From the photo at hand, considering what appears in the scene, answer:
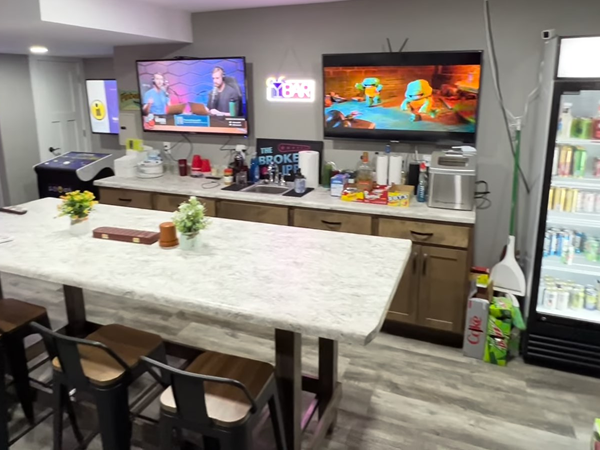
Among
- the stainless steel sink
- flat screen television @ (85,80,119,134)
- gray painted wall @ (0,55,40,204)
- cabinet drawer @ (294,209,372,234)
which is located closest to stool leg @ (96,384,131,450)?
cabinet drawer @ (294,209,372,234)

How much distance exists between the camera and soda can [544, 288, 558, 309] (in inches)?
119

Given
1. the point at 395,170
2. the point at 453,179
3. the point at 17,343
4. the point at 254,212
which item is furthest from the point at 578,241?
the point at 17,343

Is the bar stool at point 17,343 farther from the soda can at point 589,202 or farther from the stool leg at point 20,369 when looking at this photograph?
the soda can at point 589,202

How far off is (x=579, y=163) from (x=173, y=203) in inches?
113

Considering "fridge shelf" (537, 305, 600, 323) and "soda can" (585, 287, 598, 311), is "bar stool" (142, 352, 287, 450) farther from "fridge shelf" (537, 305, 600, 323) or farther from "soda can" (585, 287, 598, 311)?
"soda can" (585, 287, 598, 311)

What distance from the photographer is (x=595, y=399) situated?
268 cm

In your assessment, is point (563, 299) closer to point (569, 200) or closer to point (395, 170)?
point (569, 200)

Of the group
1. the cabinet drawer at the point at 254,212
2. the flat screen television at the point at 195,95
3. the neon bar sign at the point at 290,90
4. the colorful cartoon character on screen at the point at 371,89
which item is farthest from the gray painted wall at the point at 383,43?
the cabinet drawer at the point at 254,212

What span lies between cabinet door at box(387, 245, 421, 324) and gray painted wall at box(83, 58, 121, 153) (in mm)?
4346

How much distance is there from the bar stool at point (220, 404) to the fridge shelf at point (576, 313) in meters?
2.00

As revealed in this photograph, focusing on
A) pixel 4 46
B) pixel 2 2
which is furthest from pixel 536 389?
pixel 4 46

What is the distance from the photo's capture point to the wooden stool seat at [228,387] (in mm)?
1591

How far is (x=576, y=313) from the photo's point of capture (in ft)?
9.77

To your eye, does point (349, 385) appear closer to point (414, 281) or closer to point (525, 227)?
point (414, 281)
